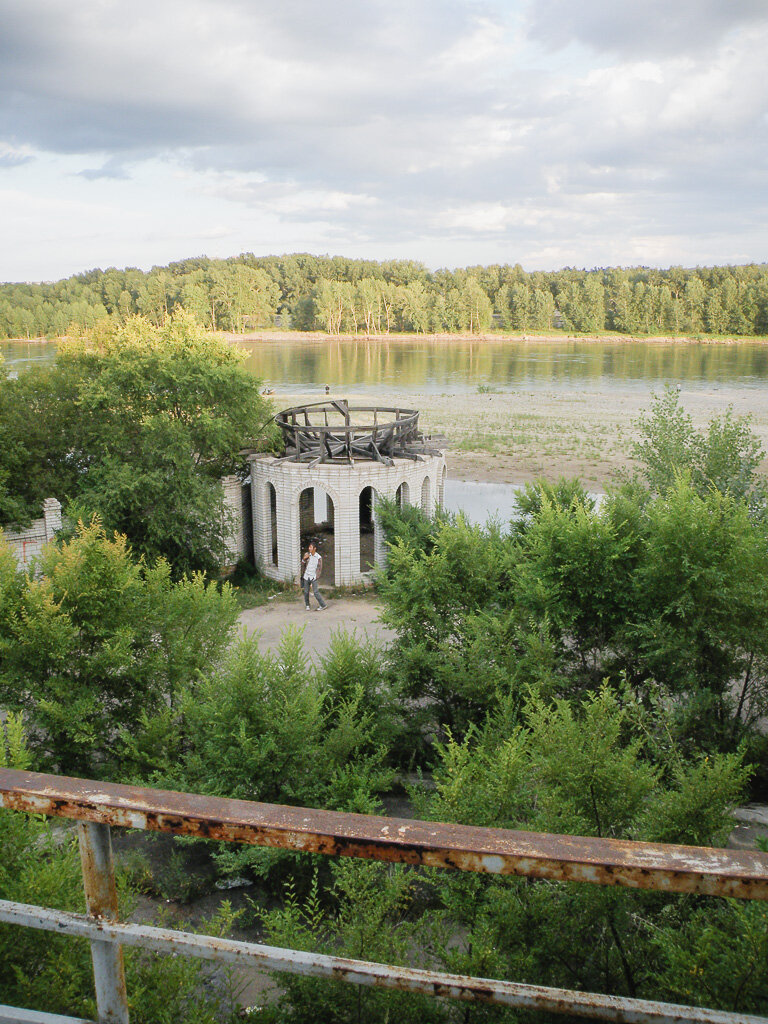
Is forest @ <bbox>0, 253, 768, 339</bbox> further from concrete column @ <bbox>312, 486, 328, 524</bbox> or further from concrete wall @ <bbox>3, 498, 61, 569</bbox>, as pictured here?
concrete wall @ <bbox>3, 498, 61, 569</bbox>

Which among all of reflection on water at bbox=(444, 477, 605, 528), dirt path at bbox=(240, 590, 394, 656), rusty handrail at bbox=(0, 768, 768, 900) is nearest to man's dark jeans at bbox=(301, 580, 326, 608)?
dirt path at bbox=(240, 590, 394, 656)

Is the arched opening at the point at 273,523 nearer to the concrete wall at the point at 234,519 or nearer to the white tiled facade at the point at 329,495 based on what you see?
the white tiled facade at the point at 329,495

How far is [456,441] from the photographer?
145 feet

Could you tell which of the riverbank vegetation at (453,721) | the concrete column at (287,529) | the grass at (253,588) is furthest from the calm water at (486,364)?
the riverbank vegetation at (453,721)

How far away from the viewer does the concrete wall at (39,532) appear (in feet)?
61.7

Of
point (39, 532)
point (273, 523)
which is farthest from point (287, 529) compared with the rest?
point (39, 532)

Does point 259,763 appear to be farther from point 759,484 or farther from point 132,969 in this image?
point 759,484

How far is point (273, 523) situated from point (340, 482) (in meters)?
3.60

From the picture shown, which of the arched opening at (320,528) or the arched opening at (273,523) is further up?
the arched opening at (273,523)

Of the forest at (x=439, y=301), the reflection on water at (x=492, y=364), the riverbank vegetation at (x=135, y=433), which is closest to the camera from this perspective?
the riverbank vegetation at (x=135, y=433)

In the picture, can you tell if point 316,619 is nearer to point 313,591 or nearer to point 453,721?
point 313,591

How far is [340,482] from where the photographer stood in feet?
66.5

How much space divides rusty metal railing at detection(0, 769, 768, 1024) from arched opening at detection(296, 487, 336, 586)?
1813 cm

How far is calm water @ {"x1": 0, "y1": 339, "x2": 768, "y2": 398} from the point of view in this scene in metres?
75.6
